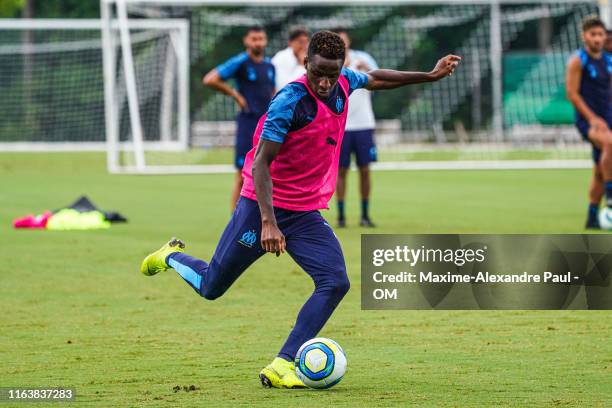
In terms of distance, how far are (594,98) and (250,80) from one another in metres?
4.06

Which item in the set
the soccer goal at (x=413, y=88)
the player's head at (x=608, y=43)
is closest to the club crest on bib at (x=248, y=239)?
the player's head at (x=608, y=43)

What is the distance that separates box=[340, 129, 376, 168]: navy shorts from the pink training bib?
27.3ft

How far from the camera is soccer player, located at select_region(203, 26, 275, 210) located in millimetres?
15164

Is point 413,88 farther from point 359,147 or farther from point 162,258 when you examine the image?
point 162,258

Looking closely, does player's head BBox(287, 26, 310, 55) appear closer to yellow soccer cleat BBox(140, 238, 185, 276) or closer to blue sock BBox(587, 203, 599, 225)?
blue sock BBox(587, 203, 599, 225)

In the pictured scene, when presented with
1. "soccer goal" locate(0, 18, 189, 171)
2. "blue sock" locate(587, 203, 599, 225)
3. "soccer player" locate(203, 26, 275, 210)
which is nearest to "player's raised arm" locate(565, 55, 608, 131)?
"blue sock" locate(587, 203, 599, 225)

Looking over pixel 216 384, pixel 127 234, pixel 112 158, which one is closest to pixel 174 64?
pixel 112 158

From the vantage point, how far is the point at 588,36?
47.2ft

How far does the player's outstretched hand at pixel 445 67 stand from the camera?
7.46 m

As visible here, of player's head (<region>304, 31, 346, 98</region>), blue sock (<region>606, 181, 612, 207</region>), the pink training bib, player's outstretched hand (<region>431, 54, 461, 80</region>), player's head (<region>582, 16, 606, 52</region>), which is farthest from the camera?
blue sock (<region>606, 181, 612, 207</region>)

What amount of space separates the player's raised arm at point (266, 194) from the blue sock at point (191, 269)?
770 mm

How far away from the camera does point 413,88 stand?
122 ft

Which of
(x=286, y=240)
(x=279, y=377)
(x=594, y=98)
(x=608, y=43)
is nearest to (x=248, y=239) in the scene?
(x=286, y=240)

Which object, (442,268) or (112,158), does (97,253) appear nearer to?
(442,268)
